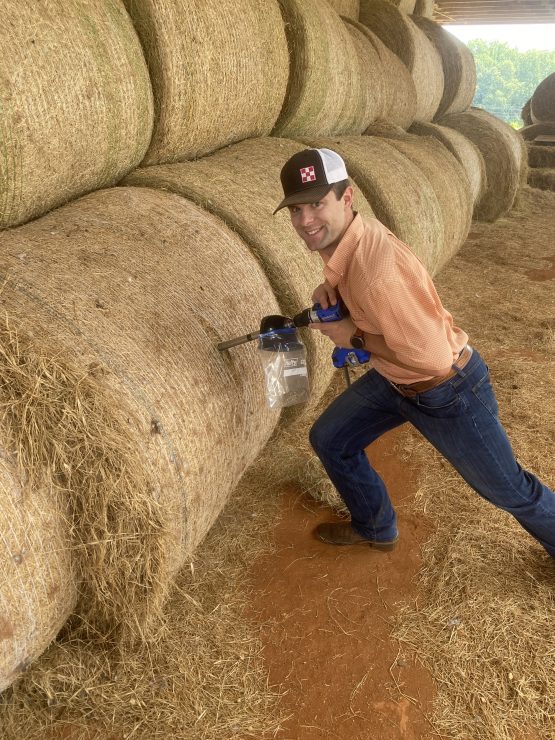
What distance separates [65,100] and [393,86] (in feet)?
15.9

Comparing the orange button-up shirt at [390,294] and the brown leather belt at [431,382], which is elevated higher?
the orange button-up shirt at [390,294]

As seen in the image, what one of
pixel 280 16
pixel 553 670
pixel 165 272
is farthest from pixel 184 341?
pixel 280 16

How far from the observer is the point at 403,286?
205cm

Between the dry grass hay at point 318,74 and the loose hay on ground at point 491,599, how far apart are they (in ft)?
7.83

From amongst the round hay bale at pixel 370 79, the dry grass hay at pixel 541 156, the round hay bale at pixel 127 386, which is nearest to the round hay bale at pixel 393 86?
the round hay bale at pixel 370 79

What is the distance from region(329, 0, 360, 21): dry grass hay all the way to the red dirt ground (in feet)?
18.5

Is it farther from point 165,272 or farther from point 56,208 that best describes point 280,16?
point 165,272

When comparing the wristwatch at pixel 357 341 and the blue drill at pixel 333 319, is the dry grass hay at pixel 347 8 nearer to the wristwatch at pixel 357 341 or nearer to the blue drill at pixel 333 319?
the blue drill at pixel 333 319

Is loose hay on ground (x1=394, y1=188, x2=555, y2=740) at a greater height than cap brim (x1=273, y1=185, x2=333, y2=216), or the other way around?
cap brim (x1=273, y1=185, x2=333, y2=216)

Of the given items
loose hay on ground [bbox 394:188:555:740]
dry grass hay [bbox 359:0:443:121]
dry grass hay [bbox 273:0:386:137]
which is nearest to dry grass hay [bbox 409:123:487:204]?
dry grass hay [bbox 359:0:443:121]

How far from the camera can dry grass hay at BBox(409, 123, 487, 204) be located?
25.0ft

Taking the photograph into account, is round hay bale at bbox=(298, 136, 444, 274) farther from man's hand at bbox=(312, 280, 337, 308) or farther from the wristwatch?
the wristwatch

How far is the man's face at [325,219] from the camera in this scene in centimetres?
219

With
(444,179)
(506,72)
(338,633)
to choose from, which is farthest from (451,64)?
(506,72)
